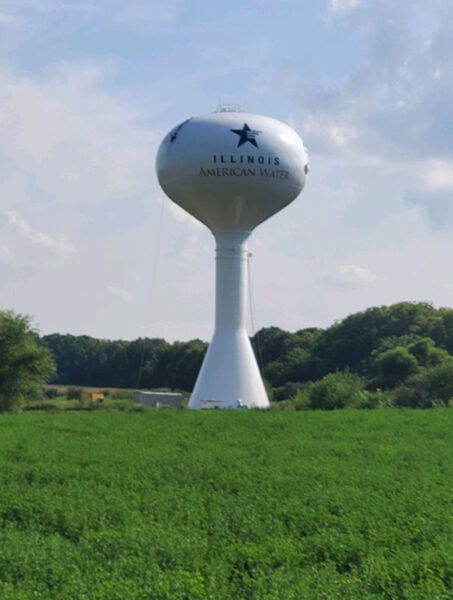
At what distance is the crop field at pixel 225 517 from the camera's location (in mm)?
8086

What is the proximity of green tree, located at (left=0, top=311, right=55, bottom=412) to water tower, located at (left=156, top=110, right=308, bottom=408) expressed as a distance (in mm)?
7382

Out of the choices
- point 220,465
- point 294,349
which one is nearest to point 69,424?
point 220,465

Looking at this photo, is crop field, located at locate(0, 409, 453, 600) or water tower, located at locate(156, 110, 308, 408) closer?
crop field, located at locate(0, 409, 453, 600)

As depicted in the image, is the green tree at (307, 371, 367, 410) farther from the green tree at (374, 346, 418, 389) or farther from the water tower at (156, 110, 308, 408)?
the green tree at (374, 346, 418, 389)

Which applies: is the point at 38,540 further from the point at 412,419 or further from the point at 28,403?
the point at 28,403

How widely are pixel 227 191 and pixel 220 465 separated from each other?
19.8 metres

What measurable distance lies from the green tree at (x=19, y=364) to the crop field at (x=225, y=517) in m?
19.0

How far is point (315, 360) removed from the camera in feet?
212

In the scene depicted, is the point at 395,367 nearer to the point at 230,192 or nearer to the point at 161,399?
the point at 161,399

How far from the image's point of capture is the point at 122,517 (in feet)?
35.2

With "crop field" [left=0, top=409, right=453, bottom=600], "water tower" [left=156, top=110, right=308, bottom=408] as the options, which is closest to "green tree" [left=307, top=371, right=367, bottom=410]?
"water tower" [left=156, top=110, right=308, bottom=408]

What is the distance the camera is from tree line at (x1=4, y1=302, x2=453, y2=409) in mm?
36094

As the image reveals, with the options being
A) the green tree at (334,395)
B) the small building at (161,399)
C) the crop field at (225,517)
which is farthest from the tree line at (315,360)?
the crop field at (225,517)

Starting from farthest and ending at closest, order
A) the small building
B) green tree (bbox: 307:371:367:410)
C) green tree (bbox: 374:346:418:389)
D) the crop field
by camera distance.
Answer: green tree (bbox: 374:346:418:389) → the small building → green tree (bbox: 307:371:367:410) → the crop field
